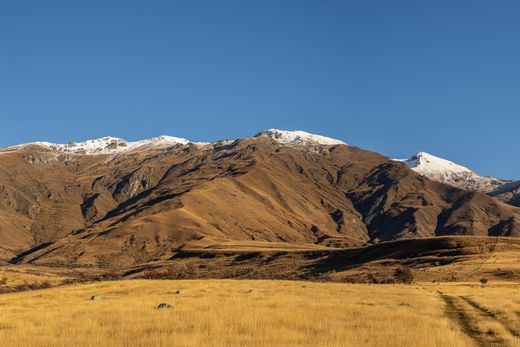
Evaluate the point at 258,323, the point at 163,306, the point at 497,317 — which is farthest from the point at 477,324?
the point at 163,306

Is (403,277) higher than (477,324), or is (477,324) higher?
(403,277)

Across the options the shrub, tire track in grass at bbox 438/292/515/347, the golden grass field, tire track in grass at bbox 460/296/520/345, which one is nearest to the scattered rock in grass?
the golden grass field

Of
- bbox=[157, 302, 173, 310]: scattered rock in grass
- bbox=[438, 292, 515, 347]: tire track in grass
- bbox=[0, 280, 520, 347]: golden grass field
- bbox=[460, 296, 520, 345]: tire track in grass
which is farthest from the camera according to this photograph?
bbox=[157, 302, 173, 310]: scattered rock in grass

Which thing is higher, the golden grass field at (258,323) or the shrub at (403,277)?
the shrub at (403,277)

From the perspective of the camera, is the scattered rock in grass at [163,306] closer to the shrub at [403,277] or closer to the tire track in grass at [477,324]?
the tire track in grass at [477,324]

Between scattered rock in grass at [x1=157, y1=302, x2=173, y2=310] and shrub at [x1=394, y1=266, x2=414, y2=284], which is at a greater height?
shrub at [x1=394, y1=266, x2=414, y2=284]

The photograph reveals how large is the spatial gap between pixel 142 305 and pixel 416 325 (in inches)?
657

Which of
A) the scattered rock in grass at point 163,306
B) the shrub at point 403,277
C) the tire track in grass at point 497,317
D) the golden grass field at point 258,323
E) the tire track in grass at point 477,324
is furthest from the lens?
the shrub at point 403,277

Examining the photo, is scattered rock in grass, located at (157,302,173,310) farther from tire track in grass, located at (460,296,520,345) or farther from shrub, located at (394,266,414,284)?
shrub, located at (394,266,414,284)

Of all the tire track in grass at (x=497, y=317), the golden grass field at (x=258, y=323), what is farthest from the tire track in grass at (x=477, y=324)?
the tire track in grass at (x=497, y=317)

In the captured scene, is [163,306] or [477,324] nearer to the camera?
[477,324]

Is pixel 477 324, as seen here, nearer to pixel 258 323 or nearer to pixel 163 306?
pixel 258 323

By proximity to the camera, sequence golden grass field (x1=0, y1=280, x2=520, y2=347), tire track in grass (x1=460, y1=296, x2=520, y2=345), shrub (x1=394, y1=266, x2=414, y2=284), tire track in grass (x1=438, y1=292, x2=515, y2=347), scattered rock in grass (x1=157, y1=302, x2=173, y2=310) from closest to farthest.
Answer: golden grass field (x1=0, y1=280, x2=520, y2=347) → tire track in grass (x1=438, y1=292, x2=515, y2=347) → tire track in grass (x1=460, y1=296, x2=520, y2=345) → scattered rock in grass (x1=157, y1=302, x2=173, y2=310) → shrub (x1=394, y1=266, x2=414, y2=284)

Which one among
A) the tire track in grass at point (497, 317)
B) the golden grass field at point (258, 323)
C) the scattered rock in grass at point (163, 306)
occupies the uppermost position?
the scattered rock in grass at point (163, 306)
